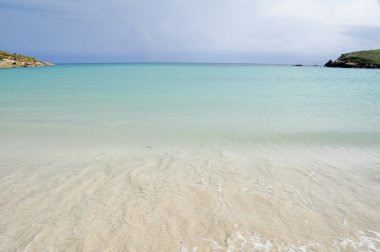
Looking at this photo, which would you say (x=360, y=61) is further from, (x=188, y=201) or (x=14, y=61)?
(x=188, y=201)

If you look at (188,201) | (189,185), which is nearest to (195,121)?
(189,185)

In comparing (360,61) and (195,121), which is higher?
(360,61)

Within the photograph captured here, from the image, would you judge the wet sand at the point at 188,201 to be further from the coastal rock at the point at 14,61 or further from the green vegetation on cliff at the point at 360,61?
the green vegetation on cliff at the point at 360,61

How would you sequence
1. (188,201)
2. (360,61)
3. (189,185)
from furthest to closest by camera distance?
(360,61)
(189,185)
(188,201)

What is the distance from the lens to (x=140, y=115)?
711 inches

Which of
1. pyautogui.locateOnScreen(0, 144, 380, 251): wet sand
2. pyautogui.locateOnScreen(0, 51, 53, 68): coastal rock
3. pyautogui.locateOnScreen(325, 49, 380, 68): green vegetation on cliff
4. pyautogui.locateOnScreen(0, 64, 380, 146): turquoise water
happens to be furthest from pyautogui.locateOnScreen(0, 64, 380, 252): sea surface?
pyautogui.locateOnScreen(325, 49, 380, 68): green vegetation on cliff

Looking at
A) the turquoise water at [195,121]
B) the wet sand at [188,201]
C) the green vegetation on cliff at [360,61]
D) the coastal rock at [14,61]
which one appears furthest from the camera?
the green vegetation on cliff at [360,61]

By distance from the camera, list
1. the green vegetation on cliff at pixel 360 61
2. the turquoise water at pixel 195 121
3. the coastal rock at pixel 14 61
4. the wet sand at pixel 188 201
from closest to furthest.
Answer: the wet sand at pixel 188 201
the turquoise water at pixel 195 121
the coastal rock at pixel 14 61
the green vegetation on cliff at pixel 360 61

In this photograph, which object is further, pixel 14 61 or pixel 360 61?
pixel 360 61

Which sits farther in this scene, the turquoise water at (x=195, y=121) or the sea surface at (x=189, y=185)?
the turquoise water at (x=195, y=121)

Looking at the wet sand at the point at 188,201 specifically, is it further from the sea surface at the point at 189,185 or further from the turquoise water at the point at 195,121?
the turquoise water at the point at 195,121

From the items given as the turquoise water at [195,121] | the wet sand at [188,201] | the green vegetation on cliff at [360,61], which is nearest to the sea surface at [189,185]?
the wet sand at [188,201]

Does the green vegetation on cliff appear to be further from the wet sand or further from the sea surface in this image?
the wet sand

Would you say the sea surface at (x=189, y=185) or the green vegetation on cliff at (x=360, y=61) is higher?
the green vegetation on cliff at (x=360, y=61)
